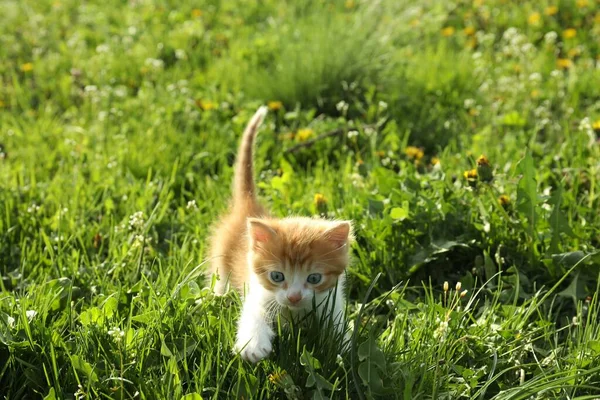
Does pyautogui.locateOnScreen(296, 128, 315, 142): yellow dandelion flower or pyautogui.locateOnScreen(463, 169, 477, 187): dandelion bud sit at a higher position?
pyautogui.locateOnScreen(463, 169, 477, 187): dandelion bud

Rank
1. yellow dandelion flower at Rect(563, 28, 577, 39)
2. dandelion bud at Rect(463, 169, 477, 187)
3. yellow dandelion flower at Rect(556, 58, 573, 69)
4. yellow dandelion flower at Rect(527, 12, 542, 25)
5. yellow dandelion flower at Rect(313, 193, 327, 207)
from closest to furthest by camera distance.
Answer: dandelion bud at Rect(463, 169, 477, 187), yellow dandelion flower at Rect(313, 193, 327, 207), yellow dandelion flower at Rect(556, 58, 573, 69), yellow dandelion flower at Rect(563, 28, 577, 39), yellow dandelion flower at Rect(527, 12, 542, 25)

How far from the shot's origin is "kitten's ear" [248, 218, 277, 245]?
2846mm

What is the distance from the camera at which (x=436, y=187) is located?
12.3 ft

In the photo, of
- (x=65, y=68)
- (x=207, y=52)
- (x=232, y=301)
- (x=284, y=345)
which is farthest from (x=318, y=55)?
(x=284, y=345)

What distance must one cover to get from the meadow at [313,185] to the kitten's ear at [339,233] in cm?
25

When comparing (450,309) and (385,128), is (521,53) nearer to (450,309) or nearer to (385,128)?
(385,128)

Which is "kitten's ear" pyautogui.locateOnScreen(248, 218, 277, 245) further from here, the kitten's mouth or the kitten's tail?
the kitten's tail

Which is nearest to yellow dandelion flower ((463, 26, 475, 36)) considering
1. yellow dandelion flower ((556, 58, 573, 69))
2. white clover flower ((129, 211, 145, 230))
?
yellow dandelion flower ((556, 58, 573, 69))

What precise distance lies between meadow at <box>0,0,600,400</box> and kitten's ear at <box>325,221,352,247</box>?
9.9 inches

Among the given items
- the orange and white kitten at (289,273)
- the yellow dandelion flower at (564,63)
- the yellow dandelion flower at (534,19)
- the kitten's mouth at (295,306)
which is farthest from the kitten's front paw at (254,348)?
the yellow dandelion flower at (534,19)

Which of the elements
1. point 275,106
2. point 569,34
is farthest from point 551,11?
point 275,106

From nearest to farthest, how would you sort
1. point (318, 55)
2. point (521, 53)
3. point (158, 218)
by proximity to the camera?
point (158, 218) → point (318, 55) → point (521, 53)

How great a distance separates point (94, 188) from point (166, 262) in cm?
83

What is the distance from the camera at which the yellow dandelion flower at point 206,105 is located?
5.18 metres
